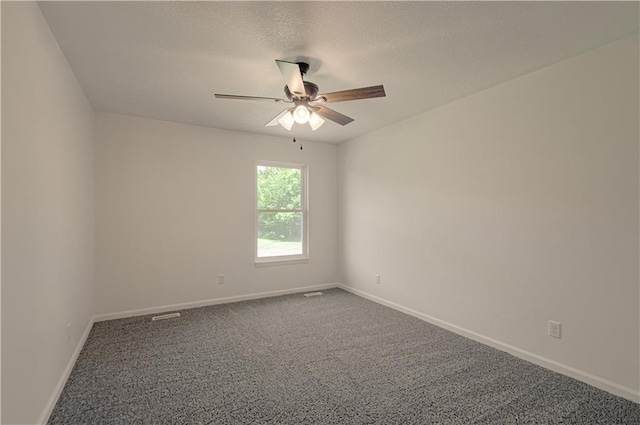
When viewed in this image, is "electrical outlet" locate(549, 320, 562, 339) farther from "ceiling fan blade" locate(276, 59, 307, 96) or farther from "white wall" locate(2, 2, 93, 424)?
"white wall" locate(2, 2, 93, 424)

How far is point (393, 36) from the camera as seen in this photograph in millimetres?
2162

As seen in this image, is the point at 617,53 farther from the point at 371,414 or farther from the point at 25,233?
the point at 25,233

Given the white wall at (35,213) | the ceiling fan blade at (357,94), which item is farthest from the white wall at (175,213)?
the ceiling fan blade at (357,94)

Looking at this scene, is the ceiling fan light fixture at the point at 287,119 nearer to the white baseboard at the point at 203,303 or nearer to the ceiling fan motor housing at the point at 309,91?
the ceiling fan motor housing at the point at 309,91

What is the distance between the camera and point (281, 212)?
4.94m

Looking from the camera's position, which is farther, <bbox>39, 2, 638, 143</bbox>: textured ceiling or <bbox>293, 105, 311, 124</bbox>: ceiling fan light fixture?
<bbox>293, 105, 311, 124</bbox>: ceiling fan light fixture

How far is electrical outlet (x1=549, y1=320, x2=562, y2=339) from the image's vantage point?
8.29 feet

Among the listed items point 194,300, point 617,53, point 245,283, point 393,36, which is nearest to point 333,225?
point 245,283

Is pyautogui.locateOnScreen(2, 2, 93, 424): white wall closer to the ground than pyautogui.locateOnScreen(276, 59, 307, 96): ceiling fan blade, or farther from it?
closer to the ground

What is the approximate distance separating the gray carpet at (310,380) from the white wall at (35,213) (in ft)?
1.30

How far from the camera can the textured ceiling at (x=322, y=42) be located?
6.19ft

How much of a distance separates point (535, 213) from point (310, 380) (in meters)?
2.28

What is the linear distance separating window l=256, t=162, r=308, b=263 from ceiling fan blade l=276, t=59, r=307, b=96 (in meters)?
2.39

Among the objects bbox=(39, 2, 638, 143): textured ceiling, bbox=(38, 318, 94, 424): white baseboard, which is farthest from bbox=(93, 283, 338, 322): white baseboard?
bbox=(39, 2, 638, 143): textured ceiling
